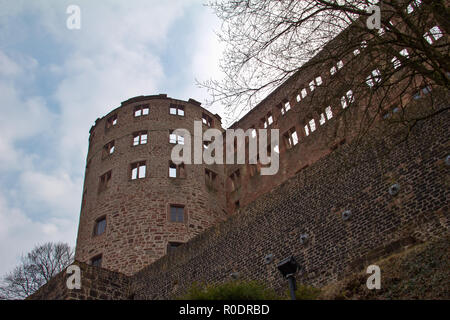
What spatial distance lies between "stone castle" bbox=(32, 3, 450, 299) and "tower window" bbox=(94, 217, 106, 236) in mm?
58

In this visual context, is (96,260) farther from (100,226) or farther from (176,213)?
(176,213)

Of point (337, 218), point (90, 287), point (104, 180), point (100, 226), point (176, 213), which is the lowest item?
point (90, 287)

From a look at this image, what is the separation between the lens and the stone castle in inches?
410

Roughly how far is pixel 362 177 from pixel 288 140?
1320cm

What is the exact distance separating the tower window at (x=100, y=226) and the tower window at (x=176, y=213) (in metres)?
3.45

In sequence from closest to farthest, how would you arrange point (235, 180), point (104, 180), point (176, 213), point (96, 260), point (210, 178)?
point (96, 260), point (176, 213), point (104, 180), point (210, 178), point (235, 180)

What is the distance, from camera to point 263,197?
14891 mm

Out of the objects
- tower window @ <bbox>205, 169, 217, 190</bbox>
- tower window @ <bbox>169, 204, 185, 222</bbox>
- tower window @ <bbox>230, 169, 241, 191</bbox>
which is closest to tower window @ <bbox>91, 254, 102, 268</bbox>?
tower window @ <bbox>169, 204, 185, 222</bbox>

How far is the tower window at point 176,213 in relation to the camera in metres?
21.6

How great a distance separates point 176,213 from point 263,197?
8.05m

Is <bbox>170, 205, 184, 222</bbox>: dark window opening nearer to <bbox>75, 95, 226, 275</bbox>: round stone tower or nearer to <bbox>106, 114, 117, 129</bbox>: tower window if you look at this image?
A: <bbox>75, 95, 226, 275</bbox>: round stone tower

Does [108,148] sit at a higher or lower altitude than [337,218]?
higher

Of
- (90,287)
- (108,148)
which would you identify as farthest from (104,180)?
(90,287)
